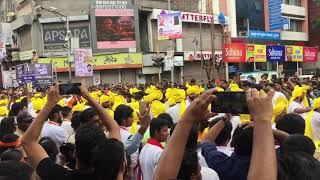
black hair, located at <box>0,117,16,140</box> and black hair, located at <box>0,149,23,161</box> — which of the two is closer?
black hair, located at <box>0,149,23,161</box>

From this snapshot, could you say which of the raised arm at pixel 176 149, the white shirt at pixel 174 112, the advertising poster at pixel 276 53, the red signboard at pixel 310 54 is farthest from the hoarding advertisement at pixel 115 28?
the raised arm at pixel 176 149

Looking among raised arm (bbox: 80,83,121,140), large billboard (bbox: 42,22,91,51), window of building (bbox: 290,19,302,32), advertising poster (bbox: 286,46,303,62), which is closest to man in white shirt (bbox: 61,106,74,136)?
raised arm (bbox: 80,83,121,140)

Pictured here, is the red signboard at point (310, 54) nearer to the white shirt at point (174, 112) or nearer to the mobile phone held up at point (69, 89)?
the white shirt at point (174, 112)

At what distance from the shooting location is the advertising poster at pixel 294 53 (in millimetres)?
40716

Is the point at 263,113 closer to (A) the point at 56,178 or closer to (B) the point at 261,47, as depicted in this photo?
(A) the point at 56,178

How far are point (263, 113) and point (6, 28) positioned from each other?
45.5 metres

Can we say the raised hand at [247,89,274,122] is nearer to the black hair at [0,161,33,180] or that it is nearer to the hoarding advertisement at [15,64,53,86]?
the black hair at [0,161,33,180]

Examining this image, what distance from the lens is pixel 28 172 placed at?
2.49 meters

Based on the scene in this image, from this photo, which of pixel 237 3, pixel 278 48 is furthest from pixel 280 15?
pixel 278 48

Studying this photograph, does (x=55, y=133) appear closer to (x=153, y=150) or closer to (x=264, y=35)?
(x=153, y=150)

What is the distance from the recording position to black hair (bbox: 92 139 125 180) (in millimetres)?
2699

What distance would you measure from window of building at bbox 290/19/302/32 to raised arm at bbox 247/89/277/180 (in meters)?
52.2

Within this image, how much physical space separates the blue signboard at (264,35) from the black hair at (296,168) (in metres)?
43.2

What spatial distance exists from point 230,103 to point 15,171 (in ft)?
3.95
